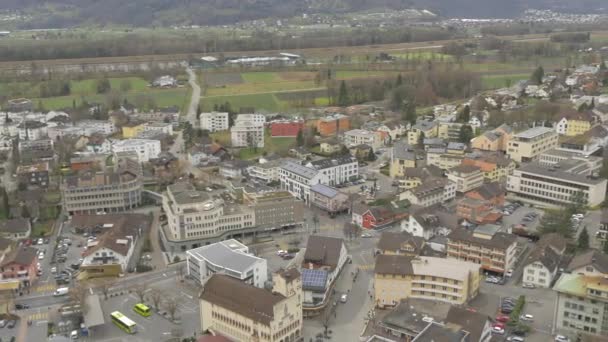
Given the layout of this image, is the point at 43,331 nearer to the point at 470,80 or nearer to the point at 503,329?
the point at 503,329

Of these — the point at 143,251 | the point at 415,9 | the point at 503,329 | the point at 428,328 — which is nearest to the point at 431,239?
the point at 503,329

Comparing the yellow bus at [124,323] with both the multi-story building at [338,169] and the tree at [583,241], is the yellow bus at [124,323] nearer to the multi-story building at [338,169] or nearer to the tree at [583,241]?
the multi-story building at [338,169]

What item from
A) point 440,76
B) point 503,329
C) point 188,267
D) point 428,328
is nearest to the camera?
point 428,328

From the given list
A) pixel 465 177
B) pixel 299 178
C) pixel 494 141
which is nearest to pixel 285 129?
pixel 299 178

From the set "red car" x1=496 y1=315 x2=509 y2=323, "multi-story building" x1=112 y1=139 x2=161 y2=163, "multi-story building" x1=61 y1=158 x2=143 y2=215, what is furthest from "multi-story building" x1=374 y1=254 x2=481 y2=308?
"multi-story building" x1=112 y1=139 x2=161 y2=163

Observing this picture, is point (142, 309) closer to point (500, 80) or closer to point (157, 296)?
point (157, 296)

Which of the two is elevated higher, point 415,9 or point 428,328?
point 415,9

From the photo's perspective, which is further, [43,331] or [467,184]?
[467,184]
